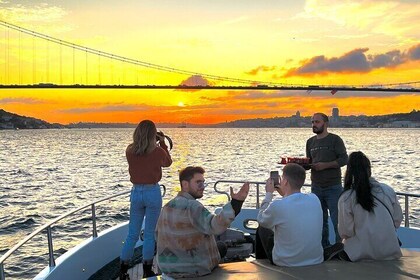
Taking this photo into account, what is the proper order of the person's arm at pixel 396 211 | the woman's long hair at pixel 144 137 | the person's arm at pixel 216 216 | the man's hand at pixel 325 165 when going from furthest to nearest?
the man's hand at pixel 325 165, the woman's long hair at pixel 144 137, the person's arm at pixel 396 211, the person's arm at pixel 216 216

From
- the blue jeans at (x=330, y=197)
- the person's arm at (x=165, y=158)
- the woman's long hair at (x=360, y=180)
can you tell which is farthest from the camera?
the blue jeans at (x=330, y=197)

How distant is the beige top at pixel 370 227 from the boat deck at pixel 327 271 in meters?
0.09

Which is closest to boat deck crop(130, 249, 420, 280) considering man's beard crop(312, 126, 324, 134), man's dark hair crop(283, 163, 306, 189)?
man's dark hair crop(283, 163, 306, 189)

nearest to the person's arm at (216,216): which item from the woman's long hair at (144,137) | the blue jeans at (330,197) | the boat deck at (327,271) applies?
the boat deck at (327,271)

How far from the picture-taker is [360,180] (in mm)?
4516

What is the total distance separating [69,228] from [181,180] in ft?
40.6

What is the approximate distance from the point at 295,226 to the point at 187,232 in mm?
826

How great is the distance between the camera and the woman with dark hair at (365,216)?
4.49m

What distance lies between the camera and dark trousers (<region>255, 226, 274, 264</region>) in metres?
4.56

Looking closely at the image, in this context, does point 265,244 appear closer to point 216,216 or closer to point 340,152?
point 216,216

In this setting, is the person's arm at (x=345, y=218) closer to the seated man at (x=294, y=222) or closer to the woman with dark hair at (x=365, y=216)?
the woman with dark hair at (x=365, y=216)

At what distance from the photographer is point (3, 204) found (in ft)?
75.6

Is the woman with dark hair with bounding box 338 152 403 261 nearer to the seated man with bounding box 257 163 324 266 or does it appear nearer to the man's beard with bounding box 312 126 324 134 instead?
the seated man with bounding box 257 163 324 266

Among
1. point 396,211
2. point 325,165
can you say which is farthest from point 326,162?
point 396,211
